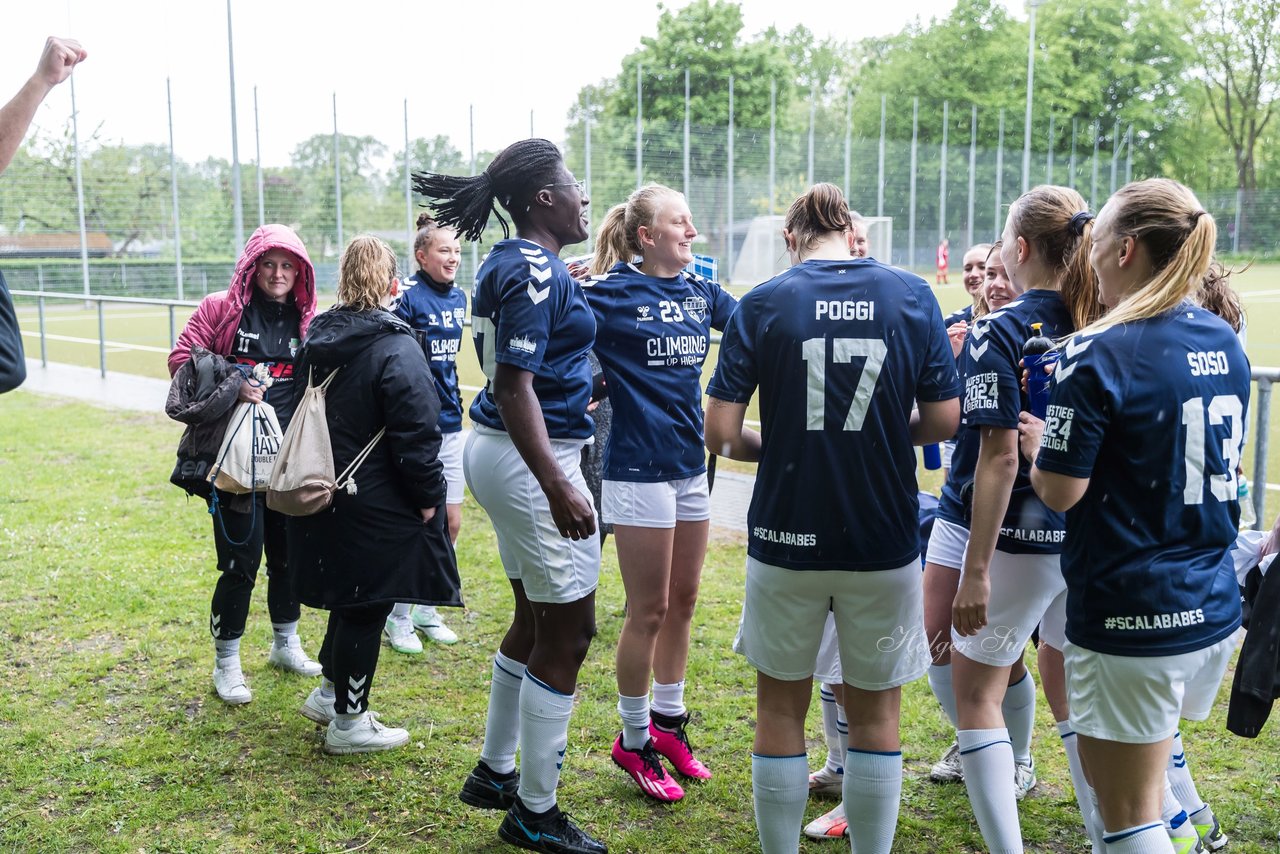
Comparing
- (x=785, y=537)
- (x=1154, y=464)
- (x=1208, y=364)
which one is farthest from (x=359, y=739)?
(x=1208, y=364)

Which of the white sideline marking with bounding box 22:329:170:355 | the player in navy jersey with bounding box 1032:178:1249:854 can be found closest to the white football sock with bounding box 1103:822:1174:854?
the player in navy jersey with bounding box 1032:178:1249:854

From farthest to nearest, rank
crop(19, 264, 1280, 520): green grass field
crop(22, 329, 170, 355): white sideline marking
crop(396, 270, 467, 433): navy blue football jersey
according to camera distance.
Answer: crop(22, 329, 170, 355): white sideline marking → crop(19, 264, 1280, 520): green grass field → crop(396, 270, 467, 433): navy blue football jersey

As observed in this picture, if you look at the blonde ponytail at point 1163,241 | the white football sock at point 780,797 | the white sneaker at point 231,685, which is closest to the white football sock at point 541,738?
the white football sock at point 780,797

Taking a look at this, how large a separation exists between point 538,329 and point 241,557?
212cm

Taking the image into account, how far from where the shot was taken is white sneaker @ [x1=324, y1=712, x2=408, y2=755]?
4102 mm

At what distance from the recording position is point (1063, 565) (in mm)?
2539

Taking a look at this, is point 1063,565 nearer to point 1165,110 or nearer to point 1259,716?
point 1259,716

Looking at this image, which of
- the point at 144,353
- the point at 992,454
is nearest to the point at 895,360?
the point at 992,454

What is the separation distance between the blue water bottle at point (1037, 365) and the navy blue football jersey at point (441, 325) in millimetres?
3042

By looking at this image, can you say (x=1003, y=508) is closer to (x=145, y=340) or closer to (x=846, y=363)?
(x=846, y=363)

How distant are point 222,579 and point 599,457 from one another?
1826 mm

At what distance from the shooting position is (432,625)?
17.8 ft

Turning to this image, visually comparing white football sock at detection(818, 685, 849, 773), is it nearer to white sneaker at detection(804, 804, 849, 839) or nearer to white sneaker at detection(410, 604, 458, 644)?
white sneaker at detection(804, 804, 849, 839)

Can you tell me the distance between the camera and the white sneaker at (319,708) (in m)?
4.28
